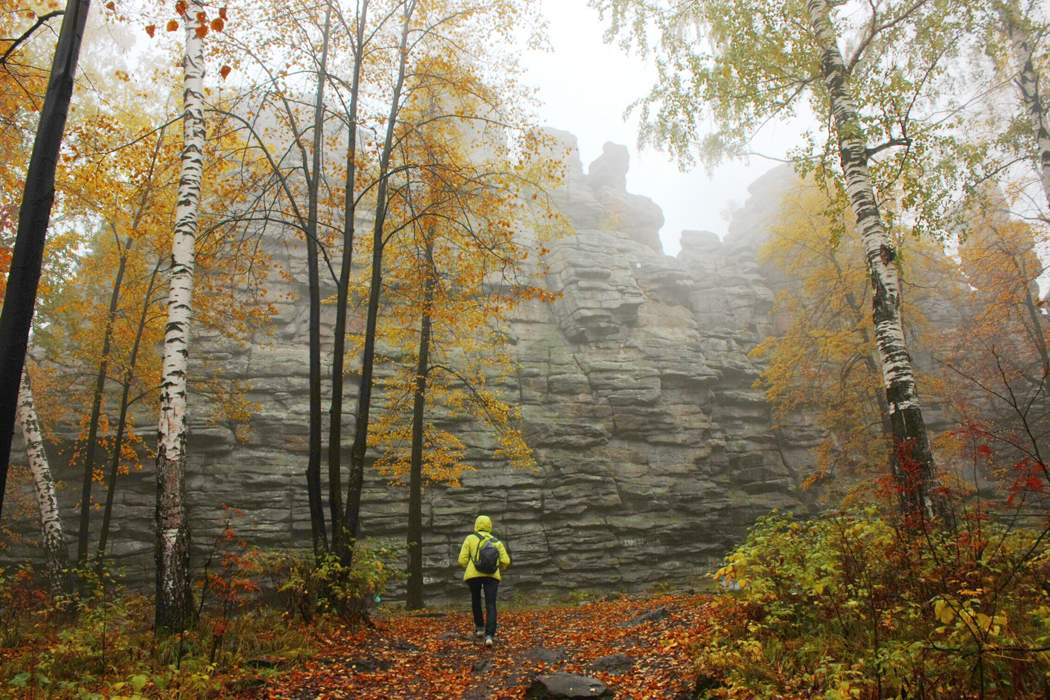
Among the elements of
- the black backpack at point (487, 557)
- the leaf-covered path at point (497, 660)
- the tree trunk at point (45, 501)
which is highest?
the tree trunk at point (45, 501)

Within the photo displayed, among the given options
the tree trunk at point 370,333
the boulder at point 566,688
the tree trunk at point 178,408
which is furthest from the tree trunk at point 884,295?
the tree trunk at point 178,408

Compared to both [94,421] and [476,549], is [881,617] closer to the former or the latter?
[476,549]

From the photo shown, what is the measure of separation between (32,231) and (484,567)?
614 cm

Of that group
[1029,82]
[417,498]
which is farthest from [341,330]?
[1029,82]

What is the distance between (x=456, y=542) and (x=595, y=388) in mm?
9143

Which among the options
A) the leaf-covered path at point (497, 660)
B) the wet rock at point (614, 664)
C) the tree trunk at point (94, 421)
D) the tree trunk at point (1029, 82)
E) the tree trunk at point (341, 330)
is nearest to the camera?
the leaf-covered path at point (497, 660)

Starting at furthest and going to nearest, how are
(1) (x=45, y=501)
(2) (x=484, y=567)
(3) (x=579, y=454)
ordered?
(3) (x=579, y=454)
(1) (x=45, y=501)
(2) (x=484, y=567)

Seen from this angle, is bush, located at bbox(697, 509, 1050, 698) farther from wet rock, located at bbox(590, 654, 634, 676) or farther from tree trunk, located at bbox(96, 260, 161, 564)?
tree trunk, located at bbox(96, 260, 161, 564)

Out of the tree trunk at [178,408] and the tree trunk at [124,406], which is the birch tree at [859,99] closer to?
the tree trunk at [178,408]

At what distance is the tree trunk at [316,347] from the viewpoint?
8461mm

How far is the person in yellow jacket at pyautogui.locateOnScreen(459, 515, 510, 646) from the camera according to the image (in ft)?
25.5

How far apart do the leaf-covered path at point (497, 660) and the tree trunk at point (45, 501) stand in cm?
657

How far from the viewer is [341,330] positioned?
915 cm

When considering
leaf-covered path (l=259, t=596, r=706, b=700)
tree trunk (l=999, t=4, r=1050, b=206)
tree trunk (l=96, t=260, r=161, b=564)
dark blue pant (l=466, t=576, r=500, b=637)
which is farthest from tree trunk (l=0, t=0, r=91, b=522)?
tree trunk (l=999, t=4, r=1050, b=206)
